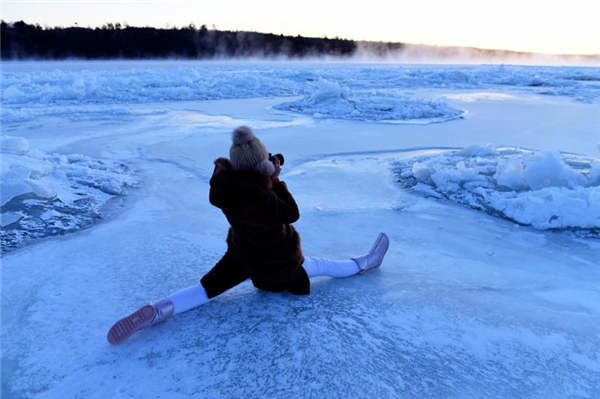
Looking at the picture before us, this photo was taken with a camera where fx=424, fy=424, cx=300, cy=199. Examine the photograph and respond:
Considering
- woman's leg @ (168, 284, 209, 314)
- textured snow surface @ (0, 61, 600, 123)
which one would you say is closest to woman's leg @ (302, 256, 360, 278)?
woman's leg @ (168, 284, 209, 314)

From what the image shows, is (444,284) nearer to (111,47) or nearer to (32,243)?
(32,243)

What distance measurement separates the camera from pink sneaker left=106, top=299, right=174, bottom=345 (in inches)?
69.0

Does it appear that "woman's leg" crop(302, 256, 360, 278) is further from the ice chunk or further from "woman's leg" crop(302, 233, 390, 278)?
the ice chunk

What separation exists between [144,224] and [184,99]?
10693mm

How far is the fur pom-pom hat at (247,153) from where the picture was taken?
5.70 ft

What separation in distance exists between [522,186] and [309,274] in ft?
8.08

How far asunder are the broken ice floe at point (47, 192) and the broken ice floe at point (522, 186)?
9.35 feet

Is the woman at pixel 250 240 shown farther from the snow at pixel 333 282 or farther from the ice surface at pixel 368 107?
the ice surface at pixel 368 107

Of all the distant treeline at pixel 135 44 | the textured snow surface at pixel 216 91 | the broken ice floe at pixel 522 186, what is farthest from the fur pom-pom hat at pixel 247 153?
the distant treeline at pixel 135 44

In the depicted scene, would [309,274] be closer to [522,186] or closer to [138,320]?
[138,320]

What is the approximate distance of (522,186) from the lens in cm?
370

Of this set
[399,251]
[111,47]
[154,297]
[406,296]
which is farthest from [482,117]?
[111,47]

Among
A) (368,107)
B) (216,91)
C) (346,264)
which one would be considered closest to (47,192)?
(346,264)

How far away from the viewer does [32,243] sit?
2.81 meters
